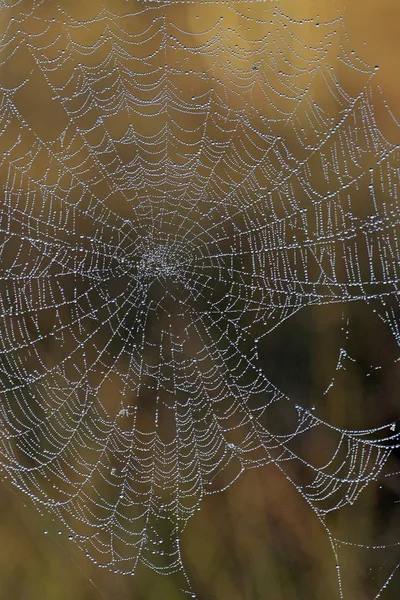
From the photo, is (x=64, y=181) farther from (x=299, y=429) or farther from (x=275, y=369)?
(x=299, y=429)

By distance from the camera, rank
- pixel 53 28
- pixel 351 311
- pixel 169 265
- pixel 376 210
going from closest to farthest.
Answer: pixel 376 210, pixel 351 311, pixel 53 28, pixel 169 265

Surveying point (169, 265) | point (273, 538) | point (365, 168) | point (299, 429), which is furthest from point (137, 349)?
point (365, 168)

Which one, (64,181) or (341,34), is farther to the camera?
(64,181)

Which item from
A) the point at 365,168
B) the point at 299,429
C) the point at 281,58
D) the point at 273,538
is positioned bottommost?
the point at 273,538

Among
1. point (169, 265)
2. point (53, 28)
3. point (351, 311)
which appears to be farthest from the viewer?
point (169, 265)

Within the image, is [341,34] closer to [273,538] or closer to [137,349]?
[137,349]

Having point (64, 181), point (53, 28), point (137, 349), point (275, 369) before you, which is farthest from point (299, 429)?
point (53, 28)

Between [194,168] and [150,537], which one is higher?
[194,168]
